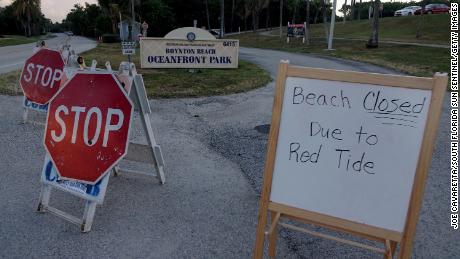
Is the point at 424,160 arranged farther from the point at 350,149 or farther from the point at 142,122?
the point at 142,122

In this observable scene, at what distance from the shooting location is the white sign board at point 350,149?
2.36 meters

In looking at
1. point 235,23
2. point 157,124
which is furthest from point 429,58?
point 235,23

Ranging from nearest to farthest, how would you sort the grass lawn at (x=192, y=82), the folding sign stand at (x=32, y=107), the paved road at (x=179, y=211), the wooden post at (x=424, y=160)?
the wooden post at (x=424, y=160), the paved road at (x=179, y=211), the folding sign stand at (x=32, y=107), the grass lawn at (x=192, y=82)

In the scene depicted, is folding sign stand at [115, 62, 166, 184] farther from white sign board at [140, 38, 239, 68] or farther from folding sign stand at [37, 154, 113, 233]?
white sign board at [140, 38, 239, 68]

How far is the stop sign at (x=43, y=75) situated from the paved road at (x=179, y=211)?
730 millimetres

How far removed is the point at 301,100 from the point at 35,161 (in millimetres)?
4188

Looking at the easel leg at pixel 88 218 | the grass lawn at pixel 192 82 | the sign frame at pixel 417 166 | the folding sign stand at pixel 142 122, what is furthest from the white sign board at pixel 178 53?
the sign frame at pixel 417 166

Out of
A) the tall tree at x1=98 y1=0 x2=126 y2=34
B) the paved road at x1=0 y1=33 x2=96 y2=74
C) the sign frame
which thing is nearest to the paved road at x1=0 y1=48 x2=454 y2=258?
the sign frame

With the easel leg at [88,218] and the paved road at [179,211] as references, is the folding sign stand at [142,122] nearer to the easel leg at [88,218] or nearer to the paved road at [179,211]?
the paved road at [179,211]

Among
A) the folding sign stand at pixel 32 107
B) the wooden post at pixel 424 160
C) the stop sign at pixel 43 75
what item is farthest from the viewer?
the folding sign stand at pixel 32 107

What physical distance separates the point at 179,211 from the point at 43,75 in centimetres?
442

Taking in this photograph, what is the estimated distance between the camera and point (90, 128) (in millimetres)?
3652

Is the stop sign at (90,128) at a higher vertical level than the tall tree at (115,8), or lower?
lower

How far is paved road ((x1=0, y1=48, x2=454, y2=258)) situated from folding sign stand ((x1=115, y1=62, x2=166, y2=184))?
28 cm
